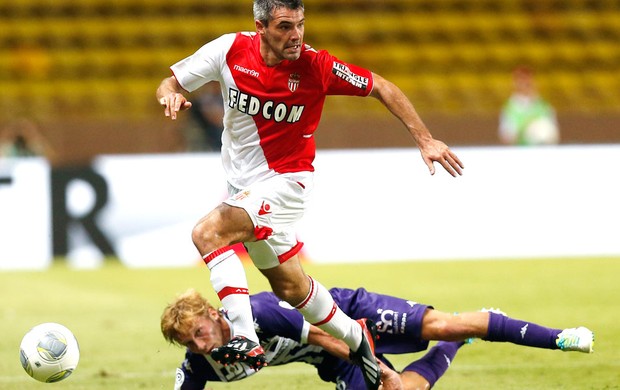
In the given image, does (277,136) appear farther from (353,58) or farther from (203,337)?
(353,58)

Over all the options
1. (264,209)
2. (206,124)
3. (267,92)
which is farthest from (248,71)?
(206,124)

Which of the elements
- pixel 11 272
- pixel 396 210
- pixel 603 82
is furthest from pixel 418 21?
pixel 11 272

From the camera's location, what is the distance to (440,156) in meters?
5.52

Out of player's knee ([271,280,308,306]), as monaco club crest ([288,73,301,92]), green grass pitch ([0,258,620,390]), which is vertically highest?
as monaco club crest ([288,73,301,92])

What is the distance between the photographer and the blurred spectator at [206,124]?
599 inches

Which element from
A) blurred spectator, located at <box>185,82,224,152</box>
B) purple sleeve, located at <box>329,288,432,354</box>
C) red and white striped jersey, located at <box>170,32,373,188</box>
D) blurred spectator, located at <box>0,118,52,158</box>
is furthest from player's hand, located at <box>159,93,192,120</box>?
blurred spectator, located at <box>0,118,52,158</box>

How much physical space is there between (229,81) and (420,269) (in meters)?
6.98

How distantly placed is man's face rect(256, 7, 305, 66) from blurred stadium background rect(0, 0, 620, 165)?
10.5 m

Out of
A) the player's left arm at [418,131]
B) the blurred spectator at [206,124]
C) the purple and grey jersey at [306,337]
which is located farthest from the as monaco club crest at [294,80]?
the blurred spectator at [206,124]

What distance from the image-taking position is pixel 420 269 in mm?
12367

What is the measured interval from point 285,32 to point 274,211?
901 mm

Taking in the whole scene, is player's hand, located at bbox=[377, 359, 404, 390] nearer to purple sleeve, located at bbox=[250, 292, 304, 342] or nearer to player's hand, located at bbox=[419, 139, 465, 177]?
purple sleeve, located at bbox=[250, 292, 304, 342]

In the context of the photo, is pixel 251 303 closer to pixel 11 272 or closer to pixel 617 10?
pixel 11 272

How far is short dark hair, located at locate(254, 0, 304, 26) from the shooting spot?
5.51 meters
